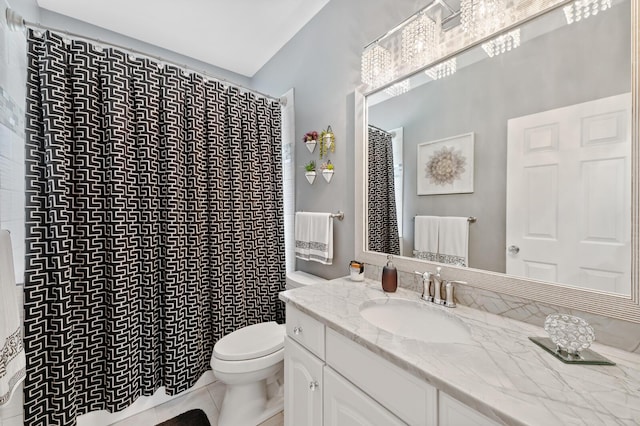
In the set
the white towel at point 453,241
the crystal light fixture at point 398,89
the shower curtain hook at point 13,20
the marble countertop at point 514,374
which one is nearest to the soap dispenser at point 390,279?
the white towel at point 453,241

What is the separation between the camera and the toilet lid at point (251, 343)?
1398mm

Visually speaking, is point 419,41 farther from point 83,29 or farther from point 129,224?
point 83,29

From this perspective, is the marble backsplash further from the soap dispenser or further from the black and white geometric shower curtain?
the black and white geometric shower curtain

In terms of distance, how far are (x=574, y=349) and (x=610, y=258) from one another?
0.95 feet

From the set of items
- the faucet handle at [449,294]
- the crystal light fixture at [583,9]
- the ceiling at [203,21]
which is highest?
the ceiling at [203,21]

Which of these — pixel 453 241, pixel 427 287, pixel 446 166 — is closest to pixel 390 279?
pixel 427 287

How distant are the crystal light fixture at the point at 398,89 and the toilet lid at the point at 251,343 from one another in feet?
5.01

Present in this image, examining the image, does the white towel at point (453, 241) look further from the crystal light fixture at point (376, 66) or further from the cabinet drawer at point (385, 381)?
the crystal light fixture at point (376, 66)

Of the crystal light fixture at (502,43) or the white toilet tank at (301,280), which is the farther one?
the white toilet tank at (301,280)

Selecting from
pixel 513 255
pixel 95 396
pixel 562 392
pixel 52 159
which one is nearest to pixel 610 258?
pixel 513 255

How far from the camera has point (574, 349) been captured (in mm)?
658

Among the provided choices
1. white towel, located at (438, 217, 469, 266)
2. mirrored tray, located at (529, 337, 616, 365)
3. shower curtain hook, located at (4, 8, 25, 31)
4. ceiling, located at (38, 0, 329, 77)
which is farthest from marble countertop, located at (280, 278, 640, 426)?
ceiling, located at (38, 0, 329, 77)

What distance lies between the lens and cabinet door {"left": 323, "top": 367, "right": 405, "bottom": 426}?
74 cm

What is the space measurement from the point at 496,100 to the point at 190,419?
2.24 metres
